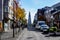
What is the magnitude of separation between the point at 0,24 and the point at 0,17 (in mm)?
1857

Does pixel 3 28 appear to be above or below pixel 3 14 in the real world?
below

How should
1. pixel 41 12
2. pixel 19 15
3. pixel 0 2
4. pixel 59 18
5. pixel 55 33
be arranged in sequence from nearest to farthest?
pixel 55 33
pixel 0 2
pixel 59 18
pixel 19 15
pixel 41 12

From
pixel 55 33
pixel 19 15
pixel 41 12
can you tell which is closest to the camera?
pixel 55 33

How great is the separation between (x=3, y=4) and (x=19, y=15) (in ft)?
121

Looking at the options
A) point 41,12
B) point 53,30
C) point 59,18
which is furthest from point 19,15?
point 41,12

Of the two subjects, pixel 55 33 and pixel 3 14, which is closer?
pixel 55 33

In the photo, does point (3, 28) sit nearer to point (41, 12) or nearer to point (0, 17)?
point (0, 17)

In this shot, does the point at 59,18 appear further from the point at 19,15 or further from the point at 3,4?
the point at 3,4

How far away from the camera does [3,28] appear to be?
173 ft

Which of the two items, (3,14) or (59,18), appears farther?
(59,18)

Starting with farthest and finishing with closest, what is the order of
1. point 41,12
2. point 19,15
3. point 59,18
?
point 41,12
point 19,15
point 59,18

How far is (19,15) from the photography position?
295 ft

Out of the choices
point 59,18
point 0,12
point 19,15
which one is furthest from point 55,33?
point 19,15

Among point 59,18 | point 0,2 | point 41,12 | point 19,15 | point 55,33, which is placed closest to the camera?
point 55,33
